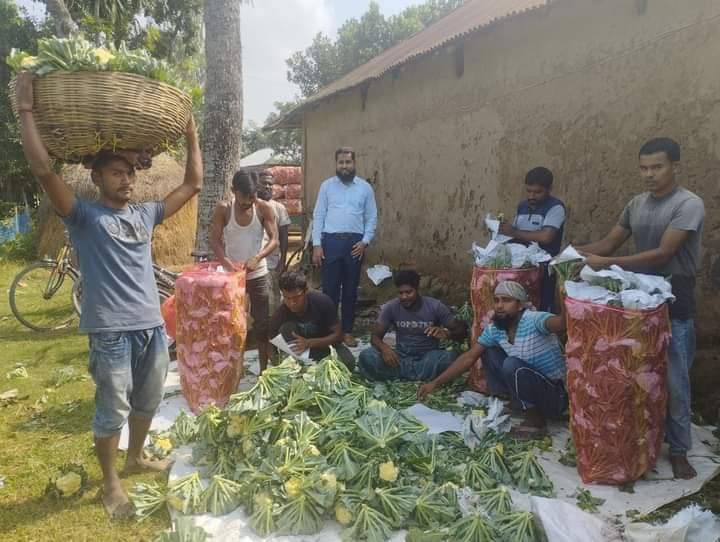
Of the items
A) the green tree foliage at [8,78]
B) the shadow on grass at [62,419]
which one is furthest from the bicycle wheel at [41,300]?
the green tree foliage at [8,78]

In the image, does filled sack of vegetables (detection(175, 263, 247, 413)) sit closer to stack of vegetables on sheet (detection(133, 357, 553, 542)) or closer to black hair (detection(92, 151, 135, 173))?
stack of vegetables on sheet (detection(133, 357, 553, 542))

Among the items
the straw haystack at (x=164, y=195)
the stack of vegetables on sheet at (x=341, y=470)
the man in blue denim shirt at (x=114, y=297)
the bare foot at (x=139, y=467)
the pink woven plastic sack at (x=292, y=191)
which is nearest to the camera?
the stack of vegetables on sheet at (x=341, y=470)

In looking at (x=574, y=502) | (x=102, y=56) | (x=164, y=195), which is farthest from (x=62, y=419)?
(x=164, y=195)

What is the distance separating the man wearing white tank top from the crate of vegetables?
256 centimetres

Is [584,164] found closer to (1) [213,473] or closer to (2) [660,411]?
(2) [660,411]

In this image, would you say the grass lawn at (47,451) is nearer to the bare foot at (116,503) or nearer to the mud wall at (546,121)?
the bare foot at (116,503)

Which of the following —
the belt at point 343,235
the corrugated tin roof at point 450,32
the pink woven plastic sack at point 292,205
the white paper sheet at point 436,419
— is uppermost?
the corrugated tin roof at point 450,32

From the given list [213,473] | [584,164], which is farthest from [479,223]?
[213,473]

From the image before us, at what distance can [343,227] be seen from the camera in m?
5.61

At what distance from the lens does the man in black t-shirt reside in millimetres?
4348

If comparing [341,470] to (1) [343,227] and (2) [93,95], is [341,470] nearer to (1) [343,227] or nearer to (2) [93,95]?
(2) [93,95]

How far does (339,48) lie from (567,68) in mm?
24079

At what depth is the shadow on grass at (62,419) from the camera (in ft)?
13.3

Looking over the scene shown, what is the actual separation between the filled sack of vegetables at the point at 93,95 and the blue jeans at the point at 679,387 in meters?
2.89
